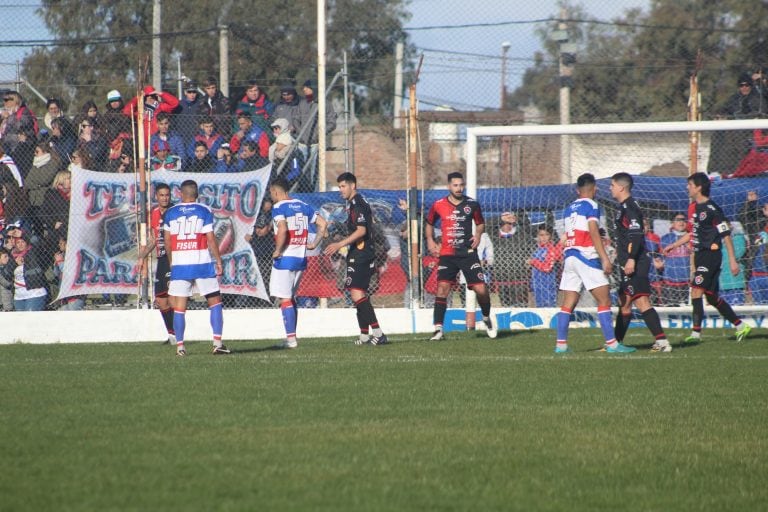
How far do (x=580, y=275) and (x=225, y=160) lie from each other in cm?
776

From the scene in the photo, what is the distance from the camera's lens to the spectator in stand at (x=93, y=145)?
1819 cm

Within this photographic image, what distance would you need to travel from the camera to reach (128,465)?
6219 millimetres

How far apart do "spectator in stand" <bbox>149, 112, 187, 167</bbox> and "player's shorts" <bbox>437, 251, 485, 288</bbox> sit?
5400 mm

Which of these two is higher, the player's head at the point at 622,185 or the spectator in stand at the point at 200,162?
the spectator in stand at the point at 200,162

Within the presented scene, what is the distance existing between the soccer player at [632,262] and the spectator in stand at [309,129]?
768 cm

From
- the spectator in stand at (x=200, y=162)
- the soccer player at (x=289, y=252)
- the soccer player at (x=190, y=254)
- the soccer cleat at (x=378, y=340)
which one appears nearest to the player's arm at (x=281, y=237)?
the soccer player at (x=289, y=252)

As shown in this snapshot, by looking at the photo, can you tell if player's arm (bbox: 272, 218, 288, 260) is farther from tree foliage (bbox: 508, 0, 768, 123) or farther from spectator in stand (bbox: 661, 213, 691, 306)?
tree foliage (bbox: 508, 0, 768, 123)

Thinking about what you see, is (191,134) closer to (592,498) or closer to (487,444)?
(487,444)

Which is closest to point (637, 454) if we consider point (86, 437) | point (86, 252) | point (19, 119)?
point (86, 437)

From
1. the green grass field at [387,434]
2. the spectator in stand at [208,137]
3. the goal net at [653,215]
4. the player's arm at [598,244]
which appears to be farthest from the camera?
the spectator in stand at [208,137]

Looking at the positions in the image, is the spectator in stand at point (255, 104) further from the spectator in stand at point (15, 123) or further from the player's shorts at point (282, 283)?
the player's shorts at point (282, 283)

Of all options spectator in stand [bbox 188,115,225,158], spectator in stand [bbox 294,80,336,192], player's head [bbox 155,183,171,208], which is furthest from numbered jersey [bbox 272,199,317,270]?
spectator in stand [bbox 294,80,336,192]

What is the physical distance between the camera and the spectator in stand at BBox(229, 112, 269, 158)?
1877 cm

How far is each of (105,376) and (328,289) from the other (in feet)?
25.0
